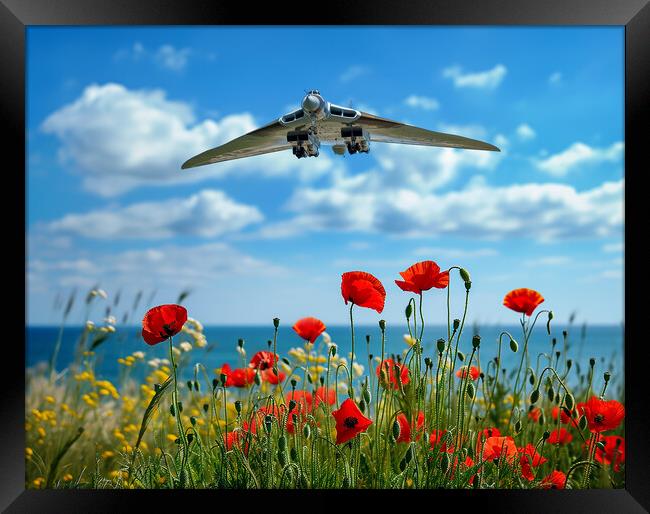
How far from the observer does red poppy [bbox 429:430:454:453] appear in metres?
1.70

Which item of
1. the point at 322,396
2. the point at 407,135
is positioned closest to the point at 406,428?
the point at 322,396

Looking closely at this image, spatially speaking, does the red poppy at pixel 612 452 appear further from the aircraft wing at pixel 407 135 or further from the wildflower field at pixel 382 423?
the aircraft wing at pixel 407 135

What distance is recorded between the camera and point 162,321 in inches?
61.3

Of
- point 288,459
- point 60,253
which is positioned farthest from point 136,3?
point 60,253

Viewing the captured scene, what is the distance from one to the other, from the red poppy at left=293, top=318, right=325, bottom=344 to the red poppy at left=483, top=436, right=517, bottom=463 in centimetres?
60

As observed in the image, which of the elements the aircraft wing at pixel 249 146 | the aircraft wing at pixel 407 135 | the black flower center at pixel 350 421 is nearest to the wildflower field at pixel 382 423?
the black flower center at pixel 350 421

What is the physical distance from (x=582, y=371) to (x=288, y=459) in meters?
1.45

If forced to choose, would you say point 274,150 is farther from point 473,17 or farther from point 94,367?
point 473,17

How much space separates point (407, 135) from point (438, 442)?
76.3 inches

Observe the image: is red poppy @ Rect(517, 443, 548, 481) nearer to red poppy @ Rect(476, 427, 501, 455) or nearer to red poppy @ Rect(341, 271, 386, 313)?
red poppy @ Rect(476, 427, 501, 455)

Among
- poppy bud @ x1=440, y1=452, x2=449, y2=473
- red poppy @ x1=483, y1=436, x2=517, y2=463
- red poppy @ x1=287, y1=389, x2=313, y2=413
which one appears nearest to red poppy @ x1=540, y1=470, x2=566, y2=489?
red poppy @ x1=483, y1=436, x2=517, y2=463

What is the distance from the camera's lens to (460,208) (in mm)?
14719

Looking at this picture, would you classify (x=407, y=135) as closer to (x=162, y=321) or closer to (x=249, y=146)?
(x=249, y=146)

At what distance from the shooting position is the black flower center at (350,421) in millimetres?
1543
